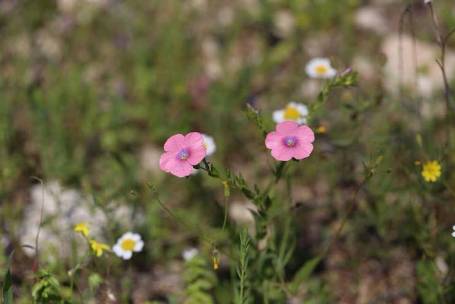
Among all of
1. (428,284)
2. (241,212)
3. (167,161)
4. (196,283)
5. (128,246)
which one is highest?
(167,161)

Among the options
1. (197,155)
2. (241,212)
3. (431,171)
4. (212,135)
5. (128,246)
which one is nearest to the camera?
(197,155)

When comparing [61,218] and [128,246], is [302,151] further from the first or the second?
[61,218]

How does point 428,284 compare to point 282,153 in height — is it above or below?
below

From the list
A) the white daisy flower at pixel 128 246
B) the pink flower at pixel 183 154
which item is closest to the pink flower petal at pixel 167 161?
the pink flower at pixel 183 154

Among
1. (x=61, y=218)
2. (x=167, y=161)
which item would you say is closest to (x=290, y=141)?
(x=167, y=161)

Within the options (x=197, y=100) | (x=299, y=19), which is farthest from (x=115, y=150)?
(x=299, y=19)

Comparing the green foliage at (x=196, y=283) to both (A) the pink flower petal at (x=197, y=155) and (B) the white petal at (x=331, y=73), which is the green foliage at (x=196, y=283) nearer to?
(A) the pink flower petal at (x=197, y=155)

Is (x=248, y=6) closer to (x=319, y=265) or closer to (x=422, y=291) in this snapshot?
(x=319, y=265)
